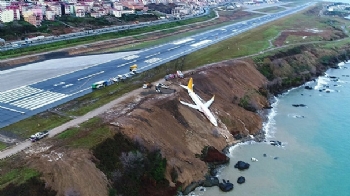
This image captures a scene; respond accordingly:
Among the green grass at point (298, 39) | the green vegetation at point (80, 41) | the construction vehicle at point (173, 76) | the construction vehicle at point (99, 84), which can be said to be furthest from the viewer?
the green grass at point (298, 39)

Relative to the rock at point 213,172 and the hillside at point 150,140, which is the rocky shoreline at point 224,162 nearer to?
the rock at point 213,172

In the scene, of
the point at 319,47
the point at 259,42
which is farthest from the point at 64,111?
the point at 319,47

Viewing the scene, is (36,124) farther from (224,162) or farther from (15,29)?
(15,29)

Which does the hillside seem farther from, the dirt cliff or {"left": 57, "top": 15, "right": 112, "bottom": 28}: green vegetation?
{"left": 57, "top": 15, "right": 112, "bottom": 28}: green vegetation

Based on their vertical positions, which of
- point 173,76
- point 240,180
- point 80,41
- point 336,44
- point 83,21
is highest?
point 83,21

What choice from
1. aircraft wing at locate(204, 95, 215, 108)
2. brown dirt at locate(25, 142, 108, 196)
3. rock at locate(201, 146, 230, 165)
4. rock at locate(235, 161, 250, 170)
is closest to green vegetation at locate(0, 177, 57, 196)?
brown dirt at locate(25, 142, 108, 196)

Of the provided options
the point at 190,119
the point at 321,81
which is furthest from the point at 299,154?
the point at 321,81

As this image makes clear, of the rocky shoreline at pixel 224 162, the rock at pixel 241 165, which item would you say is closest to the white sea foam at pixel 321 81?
the rocky shoreline at pixel 224 162
